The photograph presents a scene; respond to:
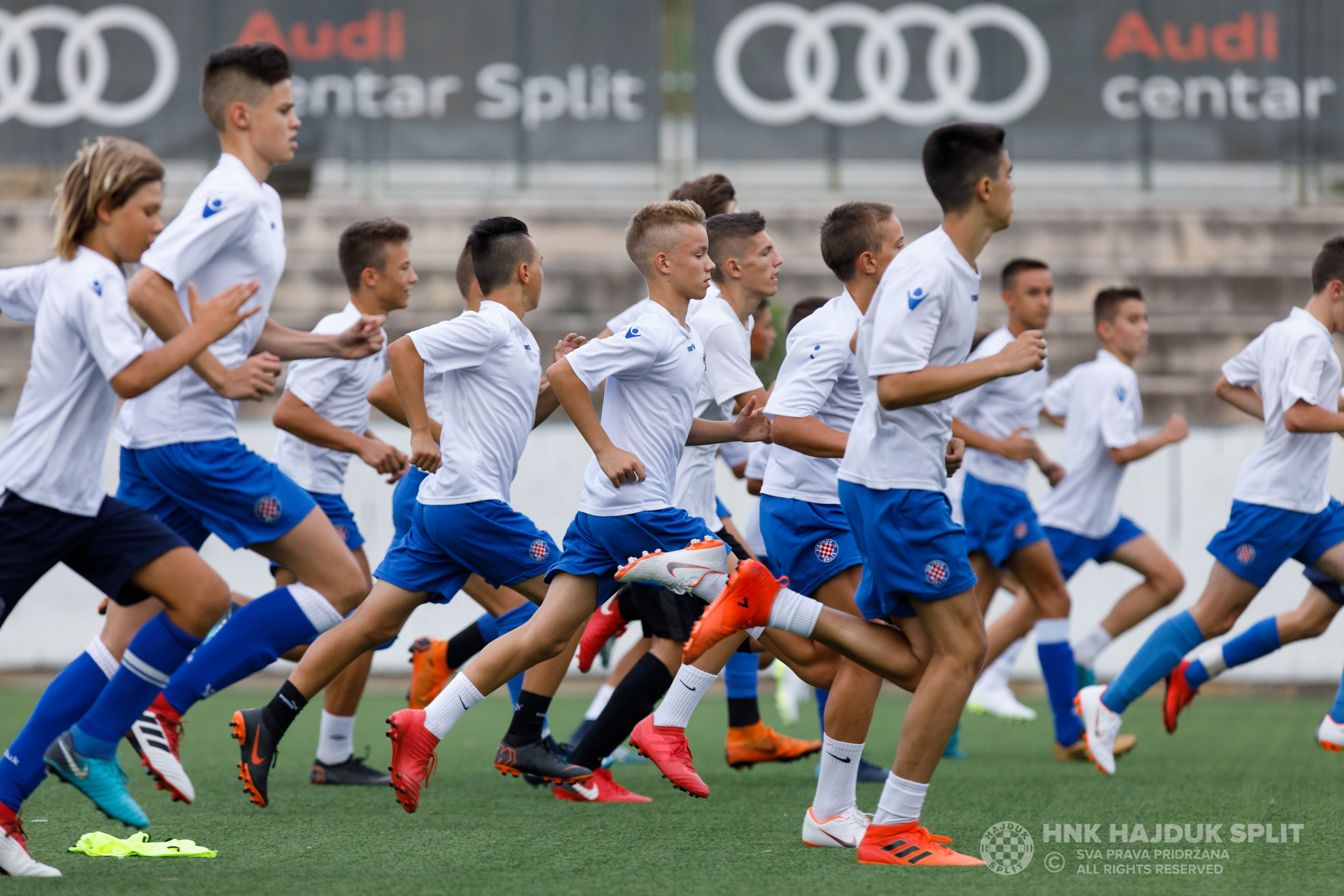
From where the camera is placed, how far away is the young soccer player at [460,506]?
4859 millimetres

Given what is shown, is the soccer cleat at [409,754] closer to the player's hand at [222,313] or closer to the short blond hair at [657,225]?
the player's hand at [222,313]

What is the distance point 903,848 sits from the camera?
4051 mm

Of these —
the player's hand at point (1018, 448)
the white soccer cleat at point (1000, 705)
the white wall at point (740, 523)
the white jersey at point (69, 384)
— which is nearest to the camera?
the white jersey at point (69, 384)

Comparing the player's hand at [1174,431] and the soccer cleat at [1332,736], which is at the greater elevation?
the player's hand at [1174,431]

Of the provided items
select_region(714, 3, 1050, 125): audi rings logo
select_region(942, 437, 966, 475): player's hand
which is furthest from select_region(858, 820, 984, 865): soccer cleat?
select_region(714, 3, 1050, 125): audi rings logo

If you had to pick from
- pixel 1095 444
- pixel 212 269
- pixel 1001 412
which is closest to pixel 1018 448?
pixel 1001 412

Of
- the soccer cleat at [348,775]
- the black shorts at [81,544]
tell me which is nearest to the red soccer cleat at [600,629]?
the soccer cleat at [348,775]

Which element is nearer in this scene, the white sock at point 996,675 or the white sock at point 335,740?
the white sock at point 335,740

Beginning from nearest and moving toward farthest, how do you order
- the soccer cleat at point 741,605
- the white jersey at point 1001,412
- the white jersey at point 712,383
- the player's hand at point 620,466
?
the soccer cleat at point 741,605 → the player's hand at point 620,466 → the white jersey at point 712,383 → the white jersey at point 1001,412

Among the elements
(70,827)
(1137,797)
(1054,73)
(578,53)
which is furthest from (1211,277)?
(70,827)

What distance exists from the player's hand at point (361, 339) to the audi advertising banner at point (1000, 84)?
8628mm

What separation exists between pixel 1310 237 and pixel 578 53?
6.88 meters

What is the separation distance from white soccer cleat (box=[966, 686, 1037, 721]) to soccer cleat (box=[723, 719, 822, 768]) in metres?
2.72

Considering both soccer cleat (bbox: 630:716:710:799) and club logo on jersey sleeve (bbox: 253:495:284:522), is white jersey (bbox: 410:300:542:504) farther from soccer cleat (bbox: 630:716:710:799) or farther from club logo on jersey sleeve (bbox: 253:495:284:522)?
soccer cleat (bbox: 630:716:710:799)
